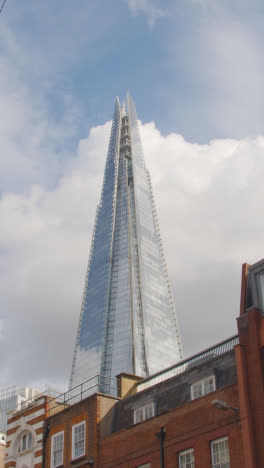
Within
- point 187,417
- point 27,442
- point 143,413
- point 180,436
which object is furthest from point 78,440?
point 187,417

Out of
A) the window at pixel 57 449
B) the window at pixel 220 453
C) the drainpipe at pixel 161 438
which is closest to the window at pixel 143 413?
the drainpipe at pixel 161 438

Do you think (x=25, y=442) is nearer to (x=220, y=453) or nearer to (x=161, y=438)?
(x=161, y=438)

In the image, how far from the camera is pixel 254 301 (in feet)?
105

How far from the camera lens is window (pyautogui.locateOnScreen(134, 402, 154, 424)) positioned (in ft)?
122

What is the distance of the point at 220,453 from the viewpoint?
101ft

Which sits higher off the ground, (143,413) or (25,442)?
(25,442)

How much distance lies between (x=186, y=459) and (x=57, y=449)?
1200cm

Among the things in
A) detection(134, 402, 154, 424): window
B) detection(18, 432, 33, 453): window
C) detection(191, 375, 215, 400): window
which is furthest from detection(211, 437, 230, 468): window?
detection(18, 432, 33, 453): window

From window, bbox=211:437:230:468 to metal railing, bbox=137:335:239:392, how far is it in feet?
15.7

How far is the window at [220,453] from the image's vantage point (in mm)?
30375

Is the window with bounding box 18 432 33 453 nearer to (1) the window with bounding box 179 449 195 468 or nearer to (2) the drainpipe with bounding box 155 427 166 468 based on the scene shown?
(2) the drainpipe with bounding box 155 427 166 468

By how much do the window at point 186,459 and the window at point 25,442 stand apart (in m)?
15.3

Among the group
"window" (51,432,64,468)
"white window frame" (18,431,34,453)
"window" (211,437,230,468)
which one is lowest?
"window" (211,437,230,468)

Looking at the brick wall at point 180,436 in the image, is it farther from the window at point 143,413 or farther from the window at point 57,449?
the window at point 57,449
